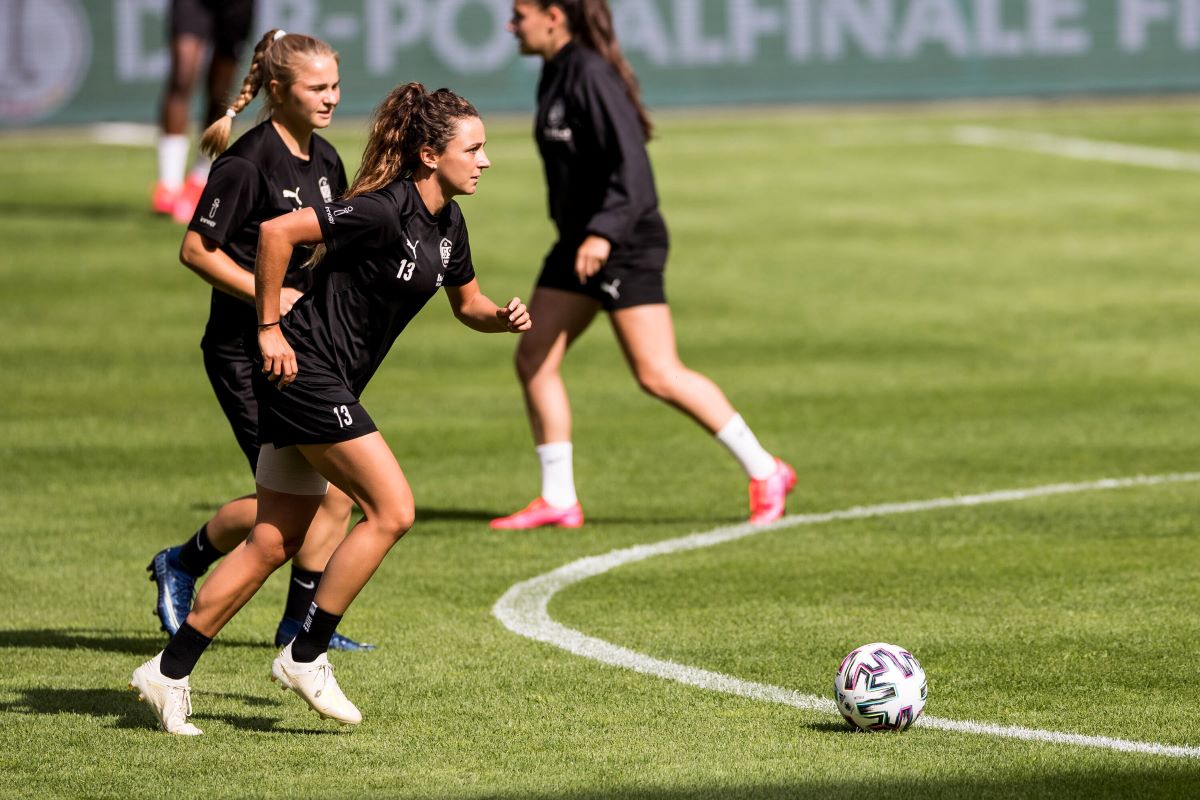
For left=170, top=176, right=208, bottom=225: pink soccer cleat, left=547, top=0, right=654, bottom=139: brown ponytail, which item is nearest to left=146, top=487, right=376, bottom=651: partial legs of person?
left=547, top=0, right=654, bottom=139: brown ponytail

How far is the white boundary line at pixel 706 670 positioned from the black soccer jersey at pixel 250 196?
1.49 metres

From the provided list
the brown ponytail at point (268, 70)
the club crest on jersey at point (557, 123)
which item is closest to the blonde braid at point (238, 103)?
the brown ponytail at point (268, 70)

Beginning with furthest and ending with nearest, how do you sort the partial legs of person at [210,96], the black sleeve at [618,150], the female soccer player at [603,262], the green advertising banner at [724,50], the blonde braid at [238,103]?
the green advertising banner at [724,50]
the partial legs of person at [210,96]
the female soccer player at [603,262]
the black sleeve at [618,150]
the blonde braid at [238,103]

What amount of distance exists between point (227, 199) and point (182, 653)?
5.31ft

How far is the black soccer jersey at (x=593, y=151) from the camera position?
376 inches

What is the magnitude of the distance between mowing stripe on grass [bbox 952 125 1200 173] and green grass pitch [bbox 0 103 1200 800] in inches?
80.1

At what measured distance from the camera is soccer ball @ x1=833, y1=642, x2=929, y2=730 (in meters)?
6.12

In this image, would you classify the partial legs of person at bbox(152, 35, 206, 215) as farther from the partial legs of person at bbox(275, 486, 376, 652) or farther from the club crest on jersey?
the partial legs of person at bbox(275, 486, 376, 652)

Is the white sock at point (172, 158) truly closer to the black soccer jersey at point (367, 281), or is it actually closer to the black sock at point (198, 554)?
the black sock at point (198, 554)

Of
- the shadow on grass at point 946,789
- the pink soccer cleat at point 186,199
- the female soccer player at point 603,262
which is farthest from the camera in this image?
the pink soccer cleat at point 186,199

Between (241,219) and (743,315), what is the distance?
9428mm

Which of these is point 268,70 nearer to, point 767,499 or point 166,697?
point 166,697

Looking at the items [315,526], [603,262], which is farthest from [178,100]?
[315,526]

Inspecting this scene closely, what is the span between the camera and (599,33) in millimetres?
9766
